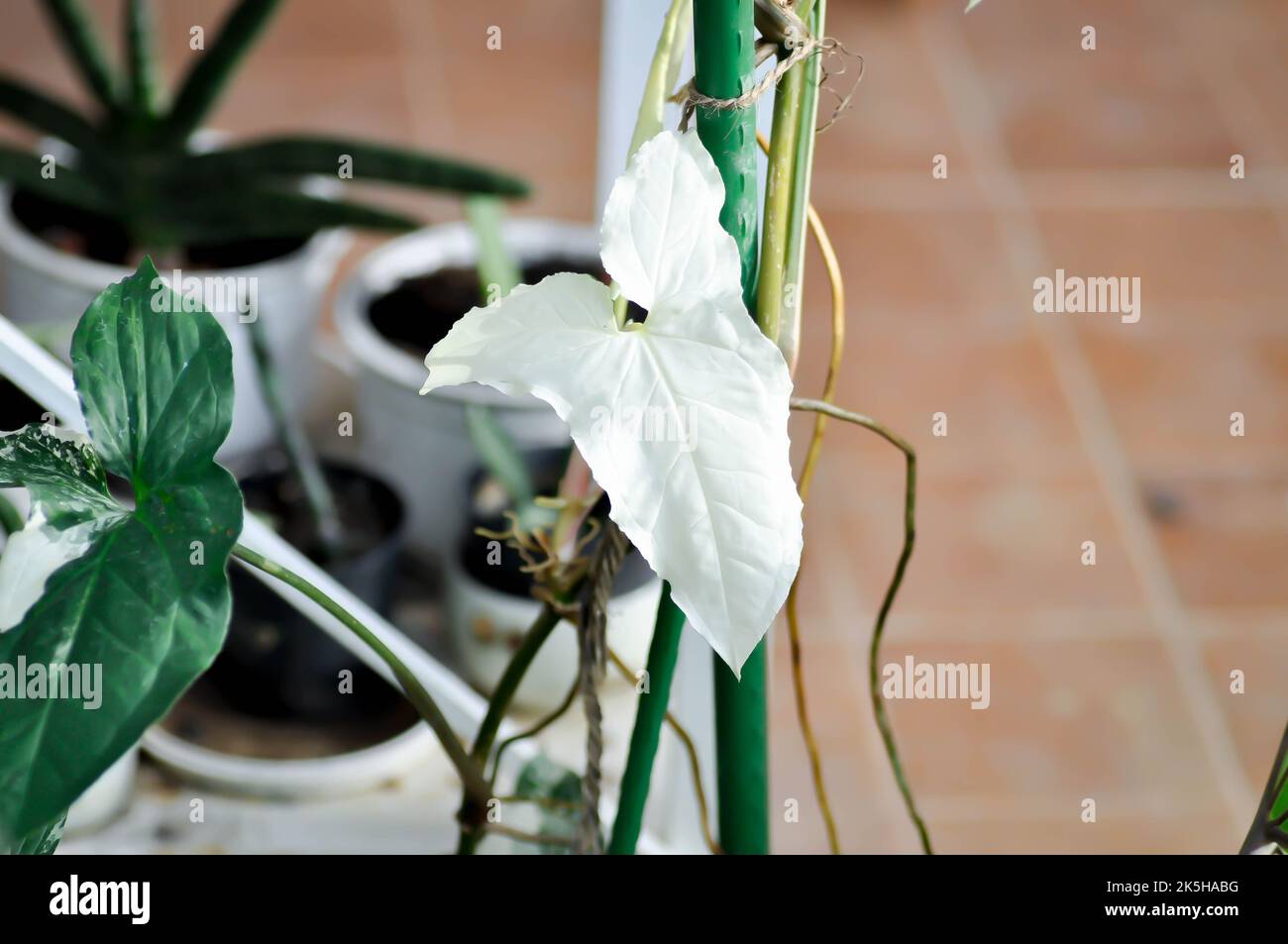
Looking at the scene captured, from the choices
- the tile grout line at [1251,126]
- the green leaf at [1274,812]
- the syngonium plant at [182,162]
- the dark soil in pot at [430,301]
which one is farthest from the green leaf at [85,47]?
the tile grout line at [1251,126]

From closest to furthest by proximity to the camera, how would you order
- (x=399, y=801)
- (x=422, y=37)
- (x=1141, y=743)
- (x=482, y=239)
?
1. (x=399, y=801)
2. (x=482, y=239)
3. (x=1141, y=743)
4. (x=422, y=37)

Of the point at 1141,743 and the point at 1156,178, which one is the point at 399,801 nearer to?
the point at 1141,743

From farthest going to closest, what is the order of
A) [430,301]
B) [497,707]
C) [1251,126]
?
[1251,126]
[430,301]
[497,707]

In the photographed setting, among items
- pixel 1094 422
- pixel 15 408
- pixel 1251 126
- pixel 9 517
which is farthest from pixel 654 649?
pixel 1251 126

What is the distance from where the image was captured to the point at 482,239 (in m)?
0.89

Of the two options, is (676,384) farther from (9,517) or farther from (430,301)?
(430,301)

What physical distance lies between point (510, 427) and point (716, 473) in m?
0.64

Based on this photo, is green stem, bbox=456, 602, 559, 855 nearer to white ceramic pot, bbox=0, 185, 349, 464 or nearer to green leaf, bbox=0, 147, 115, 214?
white ceramic pot, bbox=0, 185, 349, 464

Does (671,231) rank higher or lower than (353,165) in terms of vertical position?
lower

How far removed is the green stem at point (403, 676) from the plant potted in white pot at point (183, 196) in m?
0.50

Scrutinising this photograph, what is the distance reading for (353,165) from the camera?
34.0 inches

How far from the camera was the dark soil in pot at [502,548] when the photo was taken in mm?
786

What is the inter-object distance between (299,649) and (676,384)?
1.75ft
